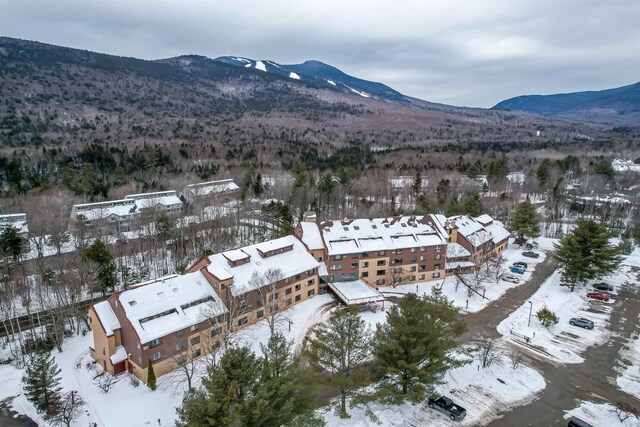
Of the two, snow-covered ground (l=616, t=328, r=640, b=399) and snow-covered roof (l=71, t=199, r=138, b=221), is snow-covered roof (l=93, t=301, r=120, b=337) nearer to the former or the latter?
snow-covered roof (l=71, t=199, r=138, b=221)

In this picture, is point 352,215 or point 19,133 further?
point 19,133

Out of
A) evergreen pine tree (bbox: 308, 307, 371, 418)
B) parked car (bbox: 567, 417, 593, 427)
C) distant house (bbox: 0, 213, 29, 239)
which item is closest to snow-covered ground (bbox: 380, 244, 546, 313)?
parked car (bbox: 567, 417, 593, 427)

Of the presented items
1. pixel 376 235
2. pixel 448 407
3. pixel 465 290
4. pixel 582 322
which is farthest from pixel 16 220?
pixel 582 322

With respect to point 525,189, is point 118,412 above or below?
below

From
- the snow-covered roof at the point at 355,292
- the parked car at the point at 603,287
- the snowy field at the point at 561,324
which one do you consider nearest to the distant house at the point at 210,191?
the snow-covered roof at the point at 355,292

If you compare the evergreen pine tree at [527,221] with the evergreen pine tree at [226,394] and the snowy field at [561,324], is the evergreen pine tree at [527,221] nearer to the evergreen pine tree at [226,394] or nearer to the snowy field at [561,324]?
the snowy field at [561,324]

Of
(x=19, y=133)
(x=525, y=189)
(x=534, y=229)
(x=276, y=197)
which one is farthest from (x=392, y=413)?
(x=19, y=133)

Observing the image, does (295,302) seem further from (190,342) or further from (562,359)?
(562,359)
